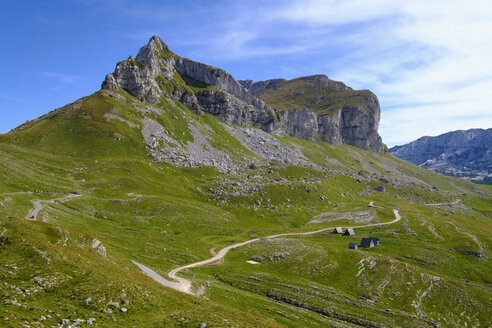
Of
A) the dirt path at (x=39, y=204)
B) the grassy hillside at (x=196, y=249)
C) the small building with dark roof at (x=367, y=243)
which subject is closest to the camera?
the grassy hillside at (x=196, y=249)

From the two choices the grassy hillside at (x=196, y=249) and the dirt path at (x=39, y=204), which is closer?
the grassy hillside at (x=196, y=249)

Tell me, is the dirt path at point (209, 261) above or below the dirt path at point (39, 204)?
below

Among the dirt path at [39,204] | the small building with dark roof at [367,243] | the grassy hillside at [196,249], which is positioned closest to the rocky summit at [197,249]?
the grassy hillside at [196,249]

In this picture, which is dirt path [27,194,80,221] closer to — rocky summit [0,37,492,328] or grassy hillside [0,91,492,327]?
rocky summit [0,37,492,328]

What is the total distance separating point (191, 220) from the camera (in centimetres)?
12825

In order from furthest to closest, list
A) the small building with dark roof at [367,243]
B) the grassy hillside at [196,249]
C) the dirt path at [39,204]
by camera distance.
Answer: the small building with dark roof at [367,243], the dirt path at [39,204], the grassy hillside at [196,249]

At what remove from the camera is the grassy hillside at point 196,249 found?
112ft

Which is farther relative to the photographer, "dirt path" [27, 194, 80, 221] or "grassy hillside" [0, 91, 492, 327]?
"dirt path" [27, 194, 80, 221]

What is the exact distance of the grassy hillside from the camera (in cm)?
3428

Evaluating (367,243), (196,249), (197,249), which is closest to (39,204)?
(196,249)

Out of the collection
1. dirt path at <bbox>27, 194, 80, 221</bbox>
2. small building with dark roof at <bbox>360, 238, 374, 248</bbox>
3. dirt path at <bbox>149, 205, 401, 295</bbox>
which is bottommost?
small building with dark roof at <bbox>360, 238, 374, 248</bbox>

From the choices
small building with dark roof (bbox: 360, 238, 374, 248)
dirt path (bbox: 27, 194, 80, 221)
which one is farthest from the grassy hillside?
small building with dark roof (bbox: 360, 238, 374, 248)

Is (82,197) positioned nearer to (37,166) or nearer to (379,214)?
(37,166)

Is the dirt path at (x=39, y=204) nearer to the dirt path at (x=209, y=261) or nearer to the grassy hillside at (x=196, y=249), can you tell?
the grassy hillside at (x=196, y=249)
